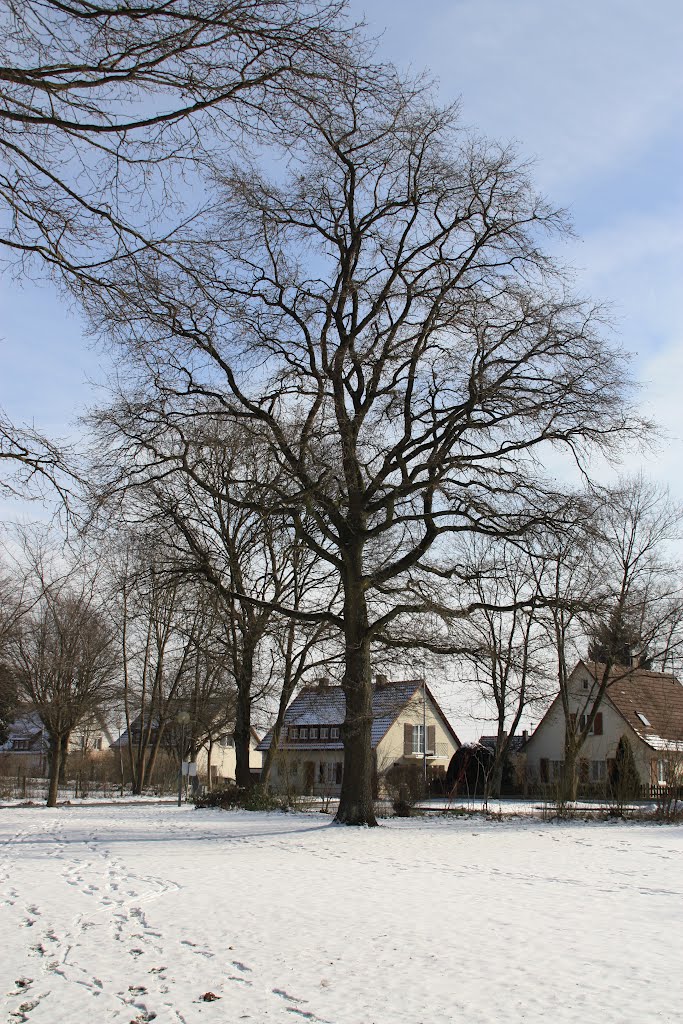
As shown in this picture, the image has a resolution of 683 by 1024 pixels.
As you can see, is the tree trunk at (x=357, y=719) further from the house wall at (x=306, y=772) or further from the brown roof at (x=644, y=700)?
the brown roof at (x=644, y=700)

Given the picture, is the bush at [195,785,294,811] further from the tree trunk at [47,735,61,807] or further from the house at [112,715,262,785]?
the house at [112,715,262,785]

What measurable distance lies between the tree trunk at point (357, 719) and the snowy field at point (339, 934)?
12.6 ft

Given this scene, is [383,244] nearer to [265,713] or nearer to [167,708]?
[265,713]

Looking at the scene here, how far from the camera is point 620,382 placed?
1700 cm

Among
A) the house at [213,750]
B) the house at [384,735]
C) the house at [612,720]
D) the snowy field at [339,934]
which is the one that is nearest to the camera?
the snowy field at [339,934]

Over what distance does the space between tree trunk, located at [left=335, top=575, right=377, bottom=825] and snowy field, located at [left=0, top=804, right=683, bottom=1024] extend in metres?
3.84

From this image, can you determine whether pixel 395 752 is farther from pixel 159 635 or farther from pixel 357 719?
pixel 357 719

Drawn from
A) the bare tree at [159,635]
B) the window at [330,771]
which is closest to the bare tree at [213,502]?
the bare tree at [159,635]

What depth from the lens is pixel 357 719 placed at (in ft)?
59.4

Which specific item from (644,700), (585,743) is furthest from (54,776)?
(644,700)

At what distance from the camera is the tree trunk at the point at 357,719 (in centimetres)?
1816

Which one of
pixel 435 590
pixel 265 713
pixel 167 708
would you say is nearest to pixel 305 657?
pixel 265 713

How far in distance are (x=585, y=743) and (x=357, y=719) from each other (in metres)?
30.2

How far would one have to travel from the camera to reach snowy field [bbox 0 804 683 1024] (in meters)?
5.30
